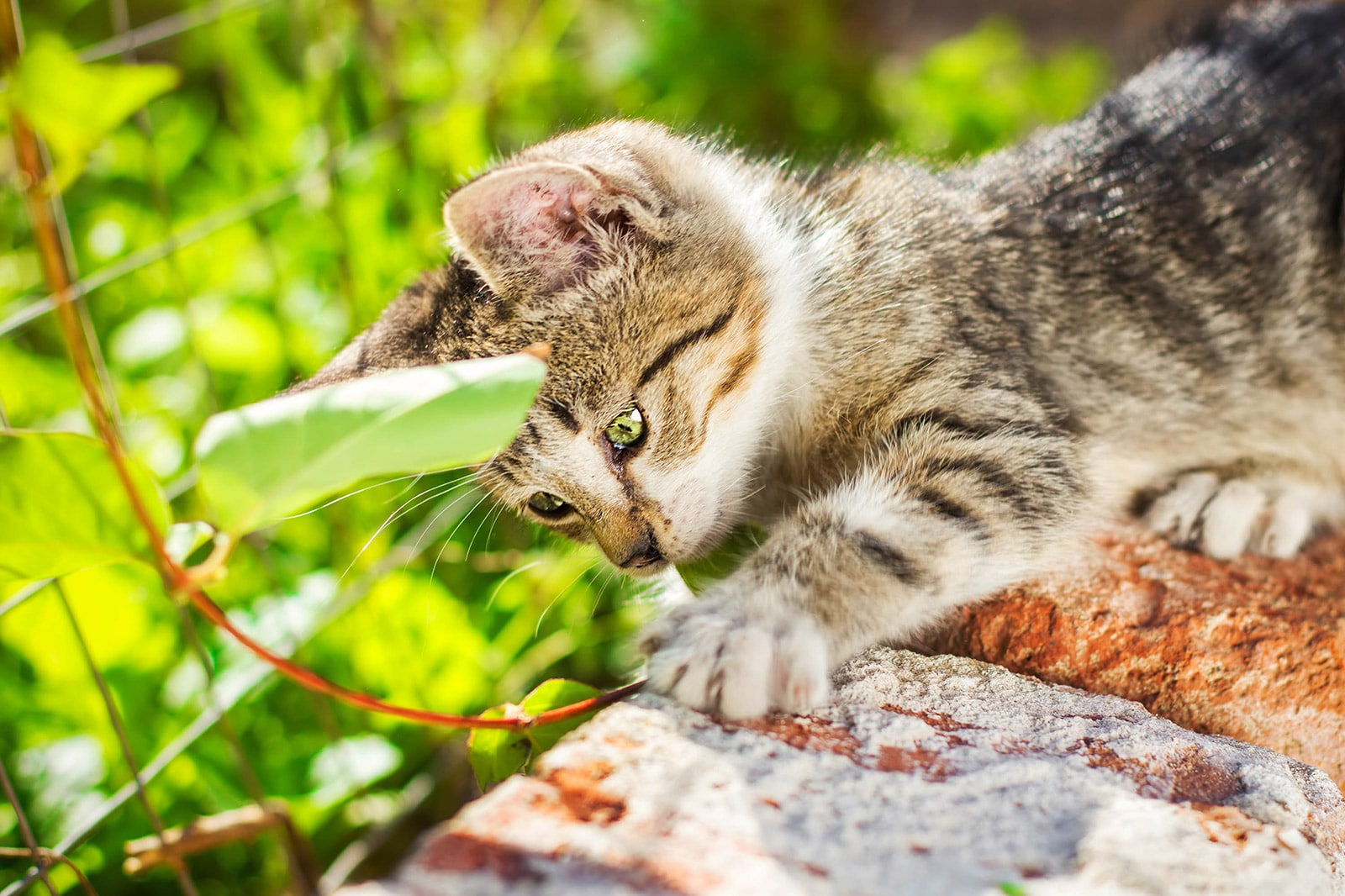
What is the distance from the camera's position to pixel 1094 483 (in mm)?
1868

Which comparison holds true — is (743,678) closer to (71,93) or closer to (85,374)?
(85,374)

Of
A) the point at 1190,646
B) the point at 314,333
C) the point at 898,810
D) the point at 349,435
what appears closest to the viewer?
the point at 349,435

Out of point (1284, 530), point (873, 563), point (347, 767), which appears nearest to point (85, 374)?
point (873, 563)

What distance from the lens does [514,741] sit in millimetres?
1324

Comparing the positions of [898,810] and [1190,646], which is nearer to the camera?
[898,810]

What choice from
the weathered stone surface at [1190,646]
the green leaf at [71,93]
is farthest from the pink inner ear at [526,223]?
the weathered stone surface at [1190,646]

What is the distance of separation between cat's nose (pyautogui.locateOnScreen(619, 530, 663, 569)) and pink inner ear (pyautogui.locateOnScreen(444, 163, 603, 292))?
0.45m

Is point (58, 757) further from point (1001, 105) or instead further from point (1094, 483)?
point (1001, 105)

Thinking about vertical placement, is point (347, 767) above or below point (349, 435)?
below

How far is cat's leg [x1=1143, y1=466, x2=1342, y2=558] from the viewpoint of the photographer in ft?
6.29

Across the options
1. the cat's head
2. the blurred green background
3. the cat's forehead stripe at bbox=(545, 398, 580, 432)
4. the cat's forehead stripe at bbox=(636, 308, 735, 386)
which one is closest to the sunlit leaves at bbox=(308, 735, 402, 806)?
the blurred green background

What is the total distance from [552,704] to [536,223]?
0.75 metres

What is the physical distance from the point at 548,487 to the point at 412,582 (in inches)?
32.3

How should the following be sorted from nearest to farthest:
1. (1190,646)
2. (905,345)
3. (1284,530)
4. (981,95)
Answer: (1190,646), (905,345), (1284,530), (981,95)
